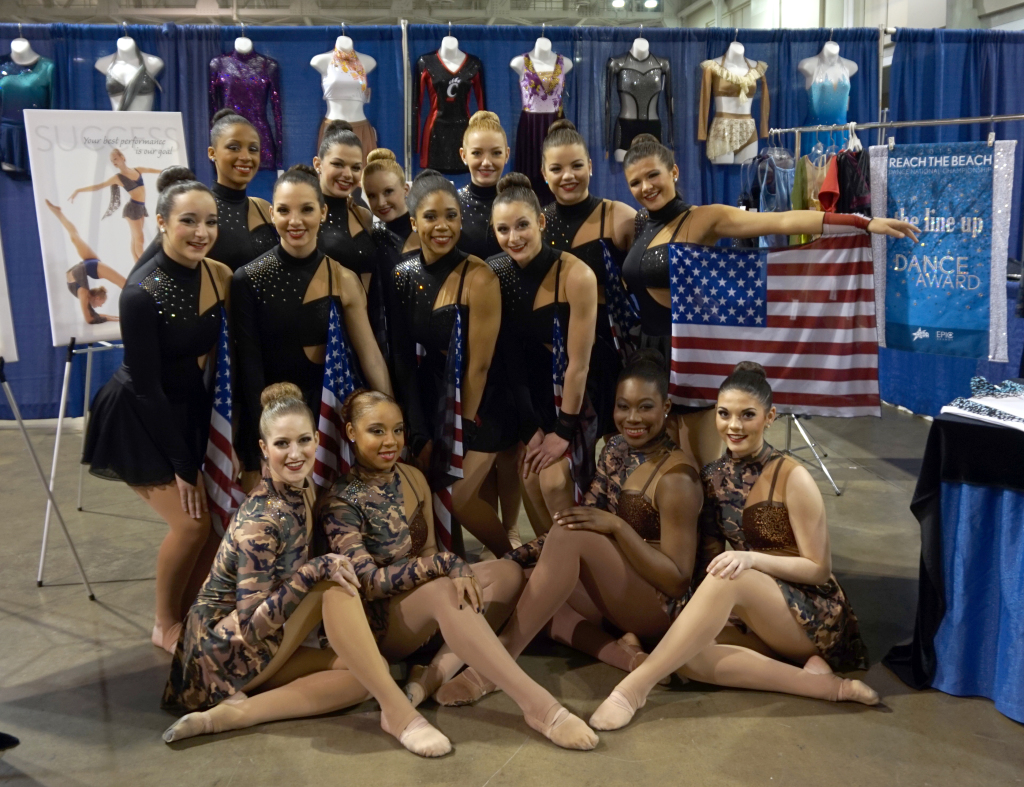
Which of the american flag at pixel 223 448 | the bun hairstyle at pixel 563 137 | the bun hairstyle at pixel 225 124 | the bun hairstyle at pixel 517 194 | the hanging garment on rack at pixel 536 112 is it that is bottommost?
the american flag at pixel 223 448

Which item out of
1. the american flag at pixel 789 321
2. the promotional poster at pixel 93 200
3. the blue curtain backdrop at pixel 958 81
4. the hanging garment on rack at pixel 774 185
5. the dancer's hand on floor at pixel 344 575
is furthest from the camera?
the blue curtain backdrop at pixel 958 81

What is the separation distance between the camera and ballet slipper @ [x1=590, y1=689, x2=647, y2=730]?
8.25ft

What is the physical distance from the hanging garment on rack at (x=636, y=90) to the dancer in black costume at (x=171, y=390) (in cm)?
427

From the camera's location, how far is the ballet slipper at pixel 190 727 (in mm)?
2477

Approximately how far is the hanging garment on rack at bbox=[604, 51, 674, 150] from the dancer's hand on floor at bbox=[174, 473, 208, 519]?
471cm

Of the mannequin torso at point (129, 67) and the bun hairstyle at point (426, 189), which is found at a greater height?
the mannequin torso at point (129, 67)

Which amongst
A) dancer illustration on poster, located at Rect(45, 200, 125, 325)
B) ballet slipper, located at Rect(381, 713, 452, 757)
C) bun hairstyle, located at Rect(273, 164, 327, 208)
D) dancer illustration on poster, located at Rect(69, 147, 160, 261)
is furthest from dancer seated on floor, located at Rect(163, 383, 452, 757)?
dancer illustration on poster, located at Rect(69, 147, 160, 261)

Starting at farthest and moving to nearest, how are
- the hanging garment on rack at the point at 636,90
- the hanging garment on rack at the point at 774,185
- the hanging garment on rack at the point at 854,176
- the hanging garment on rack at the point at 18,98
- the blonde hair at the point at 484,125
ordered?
1. the hanging garment on rack at the point at 636,90
2. the hanging garment on rack at the point at 18,98
3. the hanging garment on rack at the point at 774,185
4. the hanging garment on rack at the point at 854,176
5. the blonde hair at the point at 484,125

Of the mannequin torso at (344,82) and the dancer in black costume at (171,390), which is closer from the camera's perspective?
the dancer in black costume at (171,390)

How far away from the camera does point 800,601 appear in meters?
2.63

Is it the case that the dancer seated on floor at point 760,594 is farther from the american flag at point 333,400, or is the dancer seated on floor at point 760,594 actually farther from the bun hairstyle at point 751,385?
the american flag at point 333,400

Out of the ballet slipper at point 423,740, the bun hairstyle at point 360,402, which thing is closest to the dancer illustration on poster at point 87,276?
the bun hairstyle at point 360,402

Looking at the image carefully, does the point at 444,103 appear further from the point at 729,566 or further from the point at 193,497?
the point at 729,566

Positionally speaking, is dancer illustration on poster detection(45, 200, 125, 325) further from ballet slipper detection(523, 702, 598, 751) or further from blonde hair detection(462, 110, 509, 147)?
ballet slipper detection(523, 702, 598, 751)
